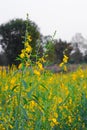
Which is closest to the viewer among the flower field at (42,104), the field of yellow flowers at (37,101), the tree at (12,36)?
the field of yellow flowers at (37,101)

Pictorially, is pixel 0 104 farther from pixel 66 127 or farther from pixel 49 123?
pixel 66 127

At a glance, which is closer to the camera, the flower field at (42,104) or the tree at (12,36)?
the flower field at (42,104)

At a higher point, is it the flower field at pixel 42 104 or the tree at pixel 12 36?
the tree at pixel 12 36

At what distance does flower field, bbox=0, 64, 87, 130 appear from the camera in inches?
132

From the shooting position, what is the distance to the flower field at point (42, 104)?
3.36 meters

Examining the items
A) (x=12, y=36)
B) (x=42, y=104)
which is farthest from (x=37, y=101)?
(x=12, y=36)

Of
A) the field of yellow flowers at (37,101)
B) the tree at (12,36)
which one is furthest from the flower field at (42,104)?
the tree at (12,36)

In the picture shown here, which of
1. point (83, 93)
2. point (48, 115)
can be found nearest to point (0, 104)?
point (48, 115)

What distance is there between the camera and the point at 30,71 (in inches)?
128

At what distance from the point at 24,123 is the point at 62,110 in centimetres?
109

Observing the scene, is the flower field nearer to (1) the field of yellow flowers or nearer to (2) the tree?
(1) the field of yellow flowers

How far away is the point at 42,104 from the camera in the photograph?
4113 millimetres

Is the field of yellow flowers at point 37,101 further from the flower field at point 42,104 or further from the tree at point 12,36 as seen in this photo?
the tree at point 12,36

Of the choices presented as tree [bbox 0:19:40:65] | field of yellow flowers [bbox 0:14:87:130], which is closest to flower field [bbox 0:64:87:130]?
field of yellow flowers [bbox 0:14:87:130]
